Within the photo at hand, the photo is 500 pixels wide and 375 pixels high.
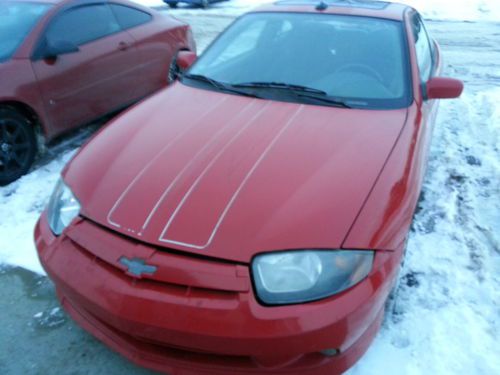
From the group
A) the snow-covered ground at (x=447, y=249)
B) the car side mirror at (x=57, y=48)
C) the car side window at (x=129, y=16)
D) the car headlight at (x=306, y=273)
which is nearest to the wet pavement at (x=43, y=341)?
the snow-covered ground at (x=447, y=249)

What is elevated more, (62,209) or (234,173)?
(234,173)

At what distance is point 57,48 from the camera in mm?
4188

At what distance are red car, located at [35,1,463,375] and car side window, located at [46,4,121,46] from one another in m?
2.05

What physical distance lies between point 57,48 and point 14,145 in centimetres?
93

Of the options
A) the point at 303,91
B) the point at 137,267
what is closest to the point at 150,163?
the point at 137,267

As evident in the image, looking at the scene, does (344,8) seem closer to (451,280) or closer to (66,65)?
(451,280)

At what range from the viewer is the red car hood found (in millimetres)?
1905

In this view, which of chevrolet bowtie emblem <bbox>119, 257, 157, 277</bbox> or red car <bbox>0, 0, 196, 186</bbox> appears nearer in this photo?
chevrolet bowtie emblem <bbox>119, 257, 157, 277</bbox>

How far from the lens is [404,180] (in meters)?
2.23

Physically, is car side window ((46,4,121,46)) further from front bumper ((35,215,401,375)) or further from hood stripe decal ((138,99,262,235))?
front bumper ((35,215,401,375))

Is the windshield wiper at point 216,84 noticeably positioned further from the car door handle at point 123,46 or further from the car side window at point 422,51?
the car door handle at point 123,46

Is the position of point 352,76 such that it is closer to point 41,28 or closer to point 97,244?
point 97,244

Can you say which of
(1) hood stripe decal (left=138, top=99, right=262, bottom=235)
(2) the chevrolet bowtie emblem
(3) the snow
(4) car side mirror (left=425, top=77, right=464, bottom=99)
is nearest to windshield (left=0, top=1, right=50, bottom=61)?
(1) hood stripe decal (left=138, top=99, right=262, bottom=235)

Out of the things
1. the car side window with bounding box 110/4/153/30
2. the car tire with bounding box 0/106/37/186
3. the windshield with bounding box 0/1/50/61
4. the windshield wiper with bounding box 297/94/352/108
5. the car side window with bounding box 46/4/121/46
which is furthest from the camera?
the car side window with bounding box 110/4/153/30
